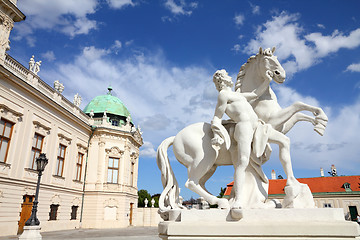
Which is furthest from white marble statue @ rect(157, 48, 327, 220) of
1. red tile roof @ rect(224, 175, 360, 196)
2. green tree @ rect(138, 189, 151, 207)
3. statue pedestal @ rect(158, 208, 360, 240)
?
green tree @ rect(138, 189, 151, 207)

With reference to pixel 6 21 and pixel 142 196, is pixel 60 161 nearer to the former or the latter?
pixel 6 21

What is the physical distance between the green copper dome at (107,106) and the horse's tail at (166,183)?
24.7 meters

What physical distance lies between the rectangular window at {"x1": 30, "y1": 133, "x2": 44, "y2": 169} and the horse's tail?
1597 centimetres

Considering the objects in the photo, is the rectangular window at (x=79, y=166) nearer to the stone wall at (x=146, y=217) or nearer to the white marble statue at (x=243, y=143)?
the stone wall at (x=146, y=217)

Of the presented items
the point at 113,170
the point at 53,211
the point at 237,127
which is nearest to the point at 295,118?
the point at 237,127

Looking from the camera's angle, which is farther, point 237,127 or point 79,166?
Result: point 79,166

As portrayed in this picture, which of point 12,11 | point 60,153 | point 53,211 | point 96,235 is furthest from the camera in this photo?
point 60,153

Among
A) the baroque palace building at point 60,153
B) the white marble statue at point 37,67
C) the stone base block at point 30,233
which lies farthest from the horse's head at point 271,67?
the white marble statue at point 37,67

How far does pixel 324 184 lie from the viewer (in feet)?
111

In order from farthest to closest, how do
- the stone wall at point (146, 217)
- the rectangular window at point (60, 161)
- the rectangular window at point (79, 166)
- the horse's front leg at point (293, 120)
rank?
the stone wall at point (146, 217) → the rectangular window at point (79, 166) → the rectangular window at point (60, 161) → the horse's front leg at point (293, 120)

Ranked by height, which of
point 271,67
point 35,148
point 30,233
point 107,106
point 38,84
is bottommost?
point 30,233

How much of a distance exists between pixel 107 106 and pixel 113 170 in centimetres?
736

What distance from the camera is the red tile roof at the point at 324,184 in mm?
32406

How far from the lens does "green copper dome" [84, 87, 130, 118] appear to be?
28109 mm
